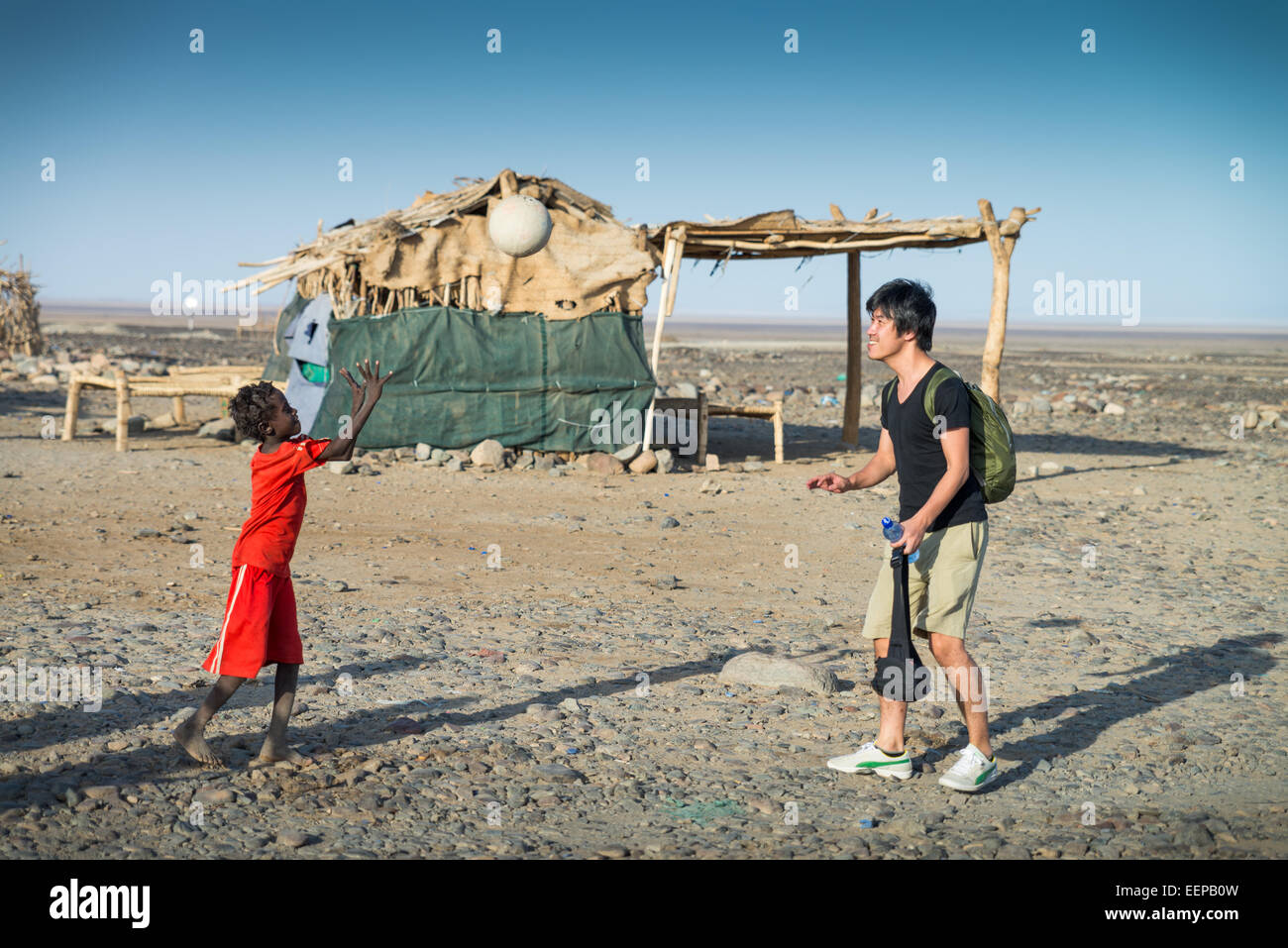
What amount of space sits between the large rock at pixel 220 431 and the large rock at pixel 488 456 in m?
3.74

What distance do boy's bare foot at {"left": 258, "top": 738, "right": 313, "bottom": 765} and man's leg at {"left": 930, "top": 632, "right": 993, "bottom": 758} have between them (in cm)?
253

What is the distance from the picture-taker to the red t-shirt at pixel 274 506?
430cm

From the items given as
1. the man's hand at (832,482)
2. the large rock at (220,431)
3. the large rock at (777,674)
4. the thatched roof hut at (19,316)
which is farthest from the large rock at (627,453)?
the thatched roof hut at (19,316)

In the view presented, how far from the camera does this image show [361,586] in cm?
757

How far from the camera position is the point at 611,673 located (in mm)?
5891

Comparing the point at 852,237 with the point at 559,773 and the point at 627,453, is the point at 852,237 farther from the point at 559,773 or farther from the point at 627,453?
the point at 559,773

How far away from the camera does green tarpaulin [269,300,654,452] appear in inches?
539

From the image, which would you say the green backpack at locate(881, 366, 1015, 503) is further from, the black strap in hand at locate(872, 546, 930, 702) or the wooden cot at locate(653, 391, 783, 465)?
the wooden cot at locate(653, 391, 783, 465)

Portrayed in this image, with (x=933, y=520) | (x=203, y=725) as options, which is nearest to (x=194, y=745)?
(x=203, y=725)

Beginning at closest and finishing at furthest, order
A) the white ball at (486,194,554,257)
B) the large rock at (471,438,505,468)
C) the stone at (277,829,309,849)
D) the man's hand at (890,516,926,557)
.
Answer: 1. the stone at (277,829,309,849)
2. the man's hand at (890,516,926,557)
3. the white ball at (486,194,554,257)
4. the large rock at (471,438,505,468)

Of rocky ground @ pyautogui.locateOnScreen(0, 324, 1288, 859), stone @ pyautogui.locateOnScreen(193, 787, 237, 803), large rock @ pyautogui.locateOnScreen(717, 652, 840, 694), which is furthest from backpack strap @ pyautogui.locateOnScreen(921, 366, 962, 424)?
stone @ pyautogui.locateOnScreen(193, 787, 237, 803)

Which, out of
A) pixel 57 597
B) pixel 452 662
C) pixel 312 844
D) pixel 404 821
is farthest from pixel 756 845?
pixel 57 597

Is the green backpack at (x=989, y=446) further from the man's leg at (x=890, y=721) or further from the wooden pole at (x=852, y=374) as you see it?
the wooden pole at (x=852, y=374)
